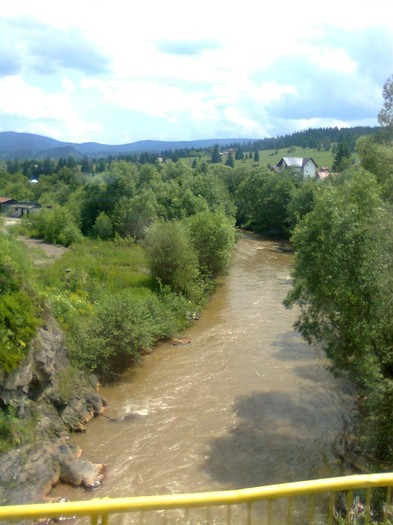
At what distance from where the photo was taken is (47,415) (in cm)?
1472

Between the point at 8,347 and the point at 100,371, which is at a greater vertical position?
the point at 8,347

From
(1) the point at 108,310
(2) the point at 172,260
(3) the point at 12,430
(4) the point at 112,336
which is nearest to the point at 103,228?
(2) the point at 172,260

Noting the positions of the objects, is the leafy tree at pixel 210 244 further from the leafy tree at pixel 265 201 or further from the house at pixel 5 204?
the house at pixel 5 204

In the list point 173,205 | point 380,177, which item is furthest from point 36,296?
point 173,205

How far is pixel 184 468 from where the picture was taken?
13352 mm

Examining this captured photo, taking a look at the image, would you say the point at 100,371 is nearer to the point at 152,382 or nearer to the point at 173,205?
the point at 152,382

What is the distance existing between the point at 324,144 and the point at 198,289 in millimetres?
117943

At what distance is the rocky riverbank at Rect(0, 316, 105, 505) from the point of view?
12102mm

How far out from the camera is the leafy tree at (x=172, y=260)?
2711 cm

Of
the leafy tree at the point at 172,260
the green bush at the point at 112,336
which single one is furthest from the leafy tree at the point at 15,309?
the leafy tree at the point at 172,260

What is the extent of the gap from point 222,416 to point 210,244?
16.4m

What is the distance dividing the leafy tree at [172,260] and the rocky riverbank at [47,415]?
10153 mm

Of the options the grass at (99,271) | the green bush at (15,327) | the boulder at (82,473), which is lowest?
the boulder at (82,473)

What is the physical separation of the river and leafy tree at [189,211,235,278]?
7.80 meters
